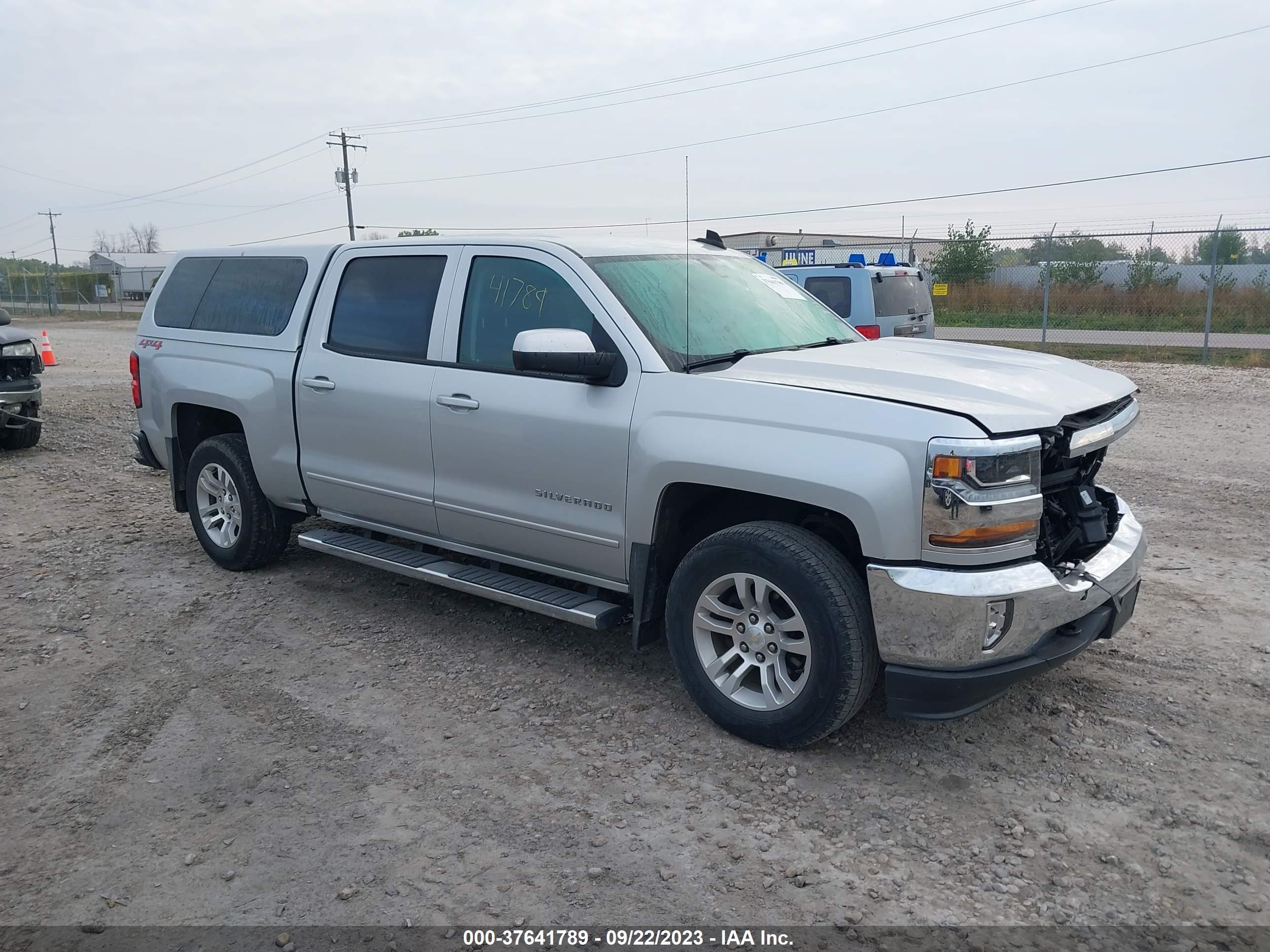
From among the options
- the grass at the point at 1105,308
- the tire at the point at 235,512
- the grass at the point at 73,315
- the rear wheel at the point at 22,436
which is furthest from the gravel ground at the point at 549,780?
the grass at the point at 73,315

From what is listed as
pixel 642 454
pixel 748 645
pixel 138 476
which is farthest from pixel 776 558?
pixel 138 476

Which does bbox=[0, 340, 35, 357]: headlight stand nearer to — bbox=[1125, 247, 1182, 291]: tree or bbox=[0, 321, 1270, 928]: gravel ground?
bbox=[0, 321, 1270, 928]: gravel ground

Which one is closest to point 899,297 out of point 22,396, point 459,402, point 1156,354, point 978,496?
point 1156,354

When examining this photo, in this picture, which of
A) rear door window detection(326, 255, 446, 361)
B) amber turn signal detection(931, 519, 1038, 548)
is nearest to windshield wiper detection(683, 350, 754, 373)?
amber turn signal detection(931, 519, 1038, 548)

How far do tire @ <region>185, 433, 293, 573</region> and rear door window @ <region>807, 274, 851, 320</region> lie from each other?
7717mm

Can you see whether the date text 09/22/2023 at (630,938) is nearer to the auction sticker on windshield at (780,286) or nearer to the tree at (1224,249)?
the auction sticker on windshield at (780,286)

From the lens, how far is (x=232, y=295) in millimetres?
5953

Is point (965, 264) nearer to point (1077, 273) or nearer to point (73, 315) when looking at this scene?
point (1077, 273)

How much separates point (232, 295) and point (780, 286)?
3.24 meters

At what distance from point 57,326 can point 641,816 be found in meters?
40.7

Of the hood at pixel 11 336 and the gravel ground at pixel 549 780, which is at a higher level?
the hood at pixel 11 336

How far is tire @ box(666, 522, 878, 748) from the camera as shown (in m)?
3.53

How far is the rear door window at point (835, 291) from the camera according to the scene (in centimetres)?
1196

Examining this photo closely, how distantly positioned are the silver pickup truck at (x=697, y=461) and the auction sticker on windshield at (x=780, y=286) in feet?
0.13
